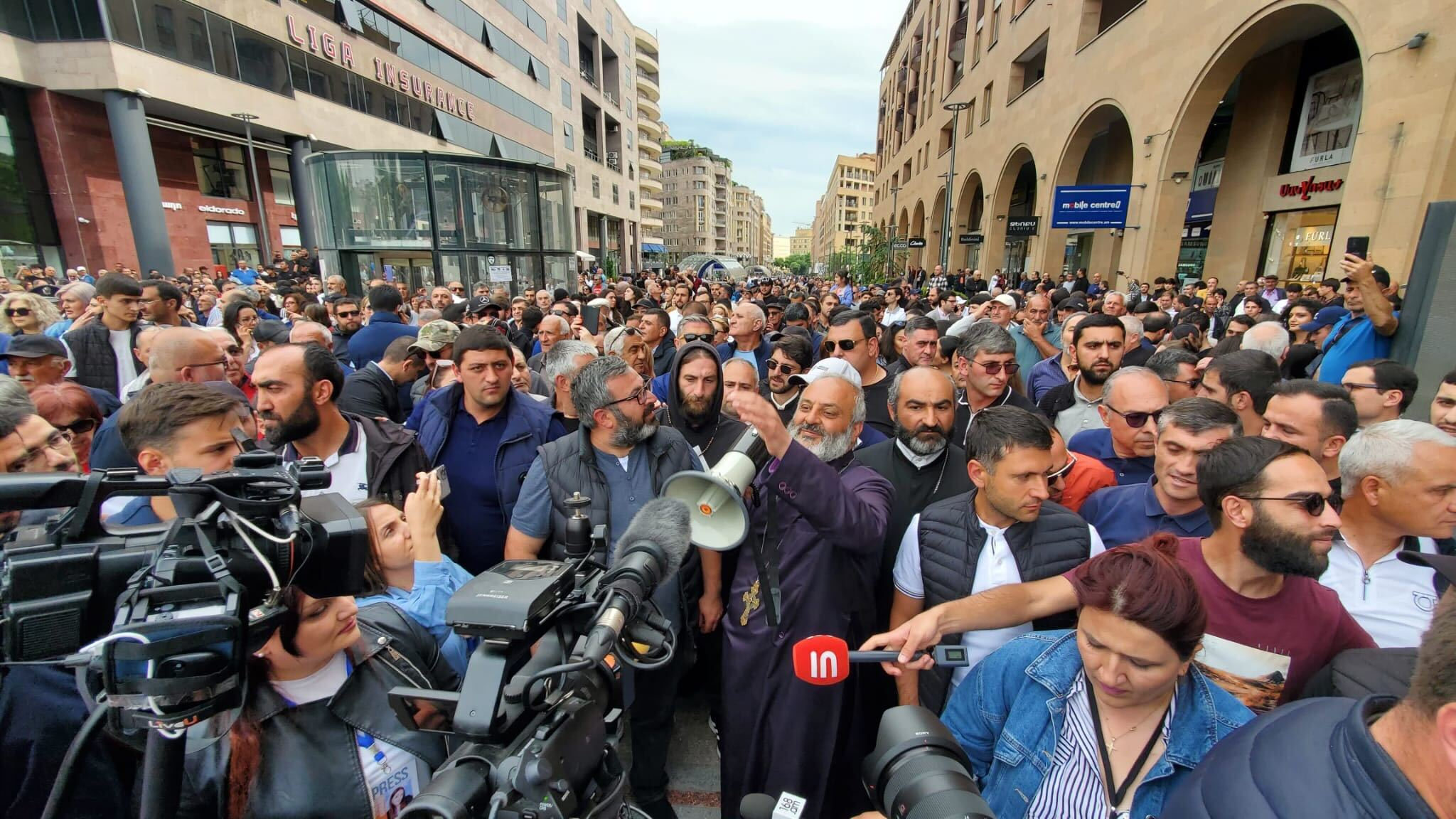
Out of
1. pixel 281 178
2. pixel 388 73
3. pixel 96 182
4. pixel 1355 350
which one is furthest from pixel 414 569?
pixel 388 73

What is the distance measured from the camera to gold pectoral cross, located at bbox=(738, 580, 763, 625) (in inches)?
97.7

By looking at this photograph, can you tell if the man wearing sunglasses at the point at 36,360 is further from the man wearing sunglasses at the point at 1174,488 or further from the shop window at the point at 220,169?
the shop window at the point at 220,169

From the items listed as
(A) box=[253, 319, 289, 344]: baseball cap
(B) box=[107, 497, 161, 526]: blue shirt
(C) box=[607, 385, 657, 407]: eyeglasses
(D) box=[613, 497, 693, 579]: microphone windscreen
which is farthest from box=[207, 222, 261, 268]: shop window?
(D) box=[613, 497, 693, 579]: microphone windscreen

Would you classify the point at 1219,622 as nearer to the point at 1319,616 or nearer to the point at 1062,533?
the point at 1319,616

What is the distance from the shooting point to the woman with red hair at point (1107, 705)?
149cm

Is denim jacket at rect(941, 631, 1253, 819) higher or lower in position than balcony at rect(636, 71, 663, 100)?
lower

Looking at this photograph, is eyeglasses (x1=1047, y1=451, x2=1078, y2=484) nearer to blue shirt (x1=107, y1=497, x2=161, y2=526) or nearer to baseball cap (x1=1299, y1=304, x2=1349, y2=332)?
blue shirt (x1=107, y1=497, x2=161, y2=526)

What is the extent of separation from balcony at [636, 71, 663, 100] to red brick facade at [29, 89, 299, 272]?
→ 4823cm

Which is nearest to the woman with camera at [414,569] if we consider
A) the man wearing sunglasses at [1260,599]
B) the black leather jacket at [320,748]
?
the black leather jacket at [320,748]

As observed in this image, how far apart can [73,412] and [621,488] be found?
3.03m

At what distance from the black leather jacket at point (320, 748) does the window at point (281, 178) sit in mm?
32910

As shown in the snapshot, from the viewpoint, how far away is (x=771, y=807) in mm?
1338

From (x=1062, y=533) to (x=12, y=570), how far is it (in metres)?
2.73

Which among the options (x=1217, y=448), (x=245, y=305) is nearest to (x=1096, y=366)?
(x=1217, y=448)
